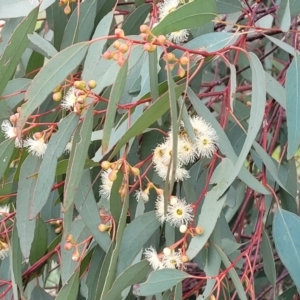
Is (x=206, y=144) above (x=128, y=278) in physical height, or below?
above

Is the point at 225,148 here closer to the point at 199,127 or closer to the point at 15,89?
the point at 199,127

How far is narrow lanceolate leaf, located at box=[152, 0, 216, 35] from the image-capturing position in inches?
34.3

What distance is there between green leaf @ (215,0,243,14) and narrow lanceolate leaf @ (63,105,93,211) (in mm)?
496

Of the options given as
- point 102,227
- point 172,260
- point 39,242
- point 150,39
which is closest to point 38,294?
point 39,242

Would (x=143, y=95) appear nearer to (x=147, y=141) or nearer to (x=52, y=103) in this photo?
(x=147, y=141)

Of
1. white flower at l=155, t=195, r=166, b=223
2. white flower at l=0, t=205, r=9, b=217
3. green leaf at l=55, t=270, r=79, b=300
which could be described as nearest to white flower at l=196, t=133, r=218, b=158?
white flower at l=155, t=195, r=166, b=223

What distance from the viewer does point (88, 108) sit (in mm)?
861

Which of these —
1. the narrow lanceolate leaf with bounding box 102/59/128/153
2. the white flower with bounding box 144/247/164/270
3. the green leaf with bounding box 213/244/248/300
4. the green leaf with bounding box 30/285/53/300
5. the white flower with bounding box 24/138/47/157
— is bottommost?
the green leaf with bounding box 30/285/53/300

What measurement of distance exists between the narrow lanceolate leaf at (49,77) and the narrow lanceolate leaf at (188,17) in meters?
0.13

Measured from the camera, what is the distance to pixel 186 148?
3.05 feet

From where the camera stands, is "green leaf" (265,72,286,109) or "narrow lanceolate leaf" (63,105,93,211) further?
"green leaf" (265,72,286,109)

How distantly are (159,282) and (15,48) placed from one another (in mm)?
493

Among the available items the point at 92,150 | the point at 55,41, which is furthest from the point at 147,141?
the point at 55,41

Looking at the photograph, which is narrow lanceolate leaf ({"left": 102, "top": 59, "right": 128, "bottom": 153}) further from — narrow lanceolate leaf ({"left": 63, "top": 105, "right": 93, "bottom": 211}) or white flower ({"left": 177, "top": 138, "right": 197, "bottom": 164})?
white flower ({"left": 177, "top": 138, "right": 197, "bottom": 164})
